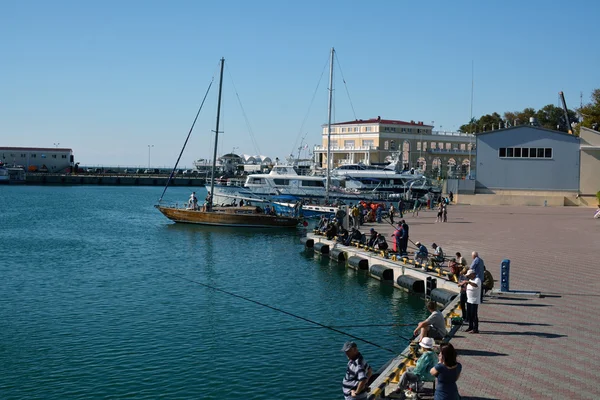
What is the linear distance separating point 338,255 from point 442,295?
12089 mm

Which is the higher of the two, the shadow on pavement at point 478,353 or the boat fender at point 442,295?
the shadow on pavement at point 478,353

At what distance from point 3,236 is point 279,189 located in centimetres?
2720

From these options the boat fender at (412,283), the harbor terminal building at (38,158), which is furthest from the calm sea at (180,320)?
the harbor terminal building at (38,158)

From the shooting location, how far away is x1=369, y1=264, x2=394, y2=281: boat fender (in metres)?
28.4

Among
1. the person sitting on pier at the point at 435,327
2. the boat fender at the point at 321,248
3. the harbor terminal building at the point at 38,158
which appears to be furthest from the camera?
the harbor terminal building at the point at 38,158

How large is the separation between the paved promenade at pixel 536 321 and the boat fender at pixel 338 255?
4314 mm

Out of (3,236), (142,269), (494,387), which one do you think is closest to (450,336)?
(494,387)

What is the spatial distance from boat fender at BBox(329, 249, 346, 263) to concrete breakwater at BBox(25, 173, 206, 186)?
101 metres

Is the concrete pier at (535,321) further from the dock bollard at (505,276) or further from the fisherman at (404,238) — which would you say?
the fisherman at (404,238)

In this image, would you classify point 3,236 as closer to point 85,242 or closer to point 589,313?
point 85,242

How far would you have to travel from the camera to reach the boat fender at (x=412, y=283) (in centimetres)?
2573

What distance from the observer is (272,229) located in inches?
1960

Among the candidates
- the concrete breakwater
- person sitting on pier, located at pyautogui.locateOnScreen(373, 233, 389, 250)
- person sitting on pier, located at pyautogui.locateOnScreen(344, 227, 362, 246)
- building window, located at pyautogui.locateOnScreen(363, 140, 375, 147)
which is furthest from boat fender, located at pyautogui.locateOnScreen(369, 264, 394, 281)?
the concrete breakwater

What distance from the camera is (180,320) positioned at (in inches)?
866
